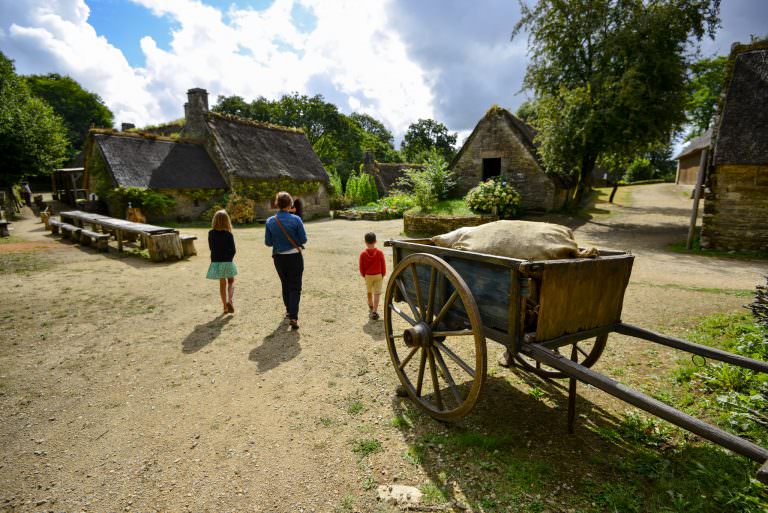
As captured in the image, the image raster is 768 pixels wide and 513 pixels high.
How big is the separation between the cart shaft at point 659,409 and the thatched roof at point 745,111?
11438mm

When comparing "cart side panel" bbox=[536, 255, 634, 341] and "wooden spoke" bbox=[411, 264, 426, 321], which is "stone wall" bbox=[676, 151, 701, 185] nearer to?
"cart side panel" bbox=[536, 255, 634, 341]

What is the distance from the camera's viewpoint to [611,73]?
45.1 ft

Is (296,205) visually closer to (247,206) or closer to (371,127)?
(247,206)

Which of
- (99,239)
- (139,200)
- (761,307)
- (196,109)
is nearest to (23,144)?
(139,200)

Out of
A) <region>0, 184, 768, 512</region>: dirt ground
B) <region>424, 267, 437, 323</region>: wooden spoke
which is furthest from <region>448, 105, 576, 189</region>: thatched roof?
<region>424, 267, 437, 323</region>: wooden spoke

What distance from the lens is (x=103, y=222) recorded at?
11.5 meters

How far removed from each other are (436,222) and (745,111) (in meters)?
9.24

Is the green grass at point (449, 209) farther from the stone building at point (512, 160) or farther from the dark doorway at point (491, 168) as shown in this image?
the dark doorway at point (491, 168)

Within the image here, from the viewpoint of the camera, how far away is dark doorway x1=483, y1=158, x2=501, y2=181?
1688 cm

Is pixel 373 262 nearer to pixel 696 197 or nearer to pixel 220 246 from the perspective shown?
pixel 220 246

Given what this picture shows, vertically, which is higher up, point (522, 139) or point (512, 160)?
point (522, 139)

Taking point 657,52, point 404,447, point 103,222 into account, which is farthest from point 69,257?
point 657,52

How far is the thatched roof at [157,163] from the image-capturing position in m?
17.3

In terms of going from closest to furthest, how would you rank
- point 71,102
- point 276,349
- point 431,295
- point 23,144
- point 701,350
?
1. point 701,350
2. point 431,295
3. point 276,349
4. point 23,144
5. point 71,102
